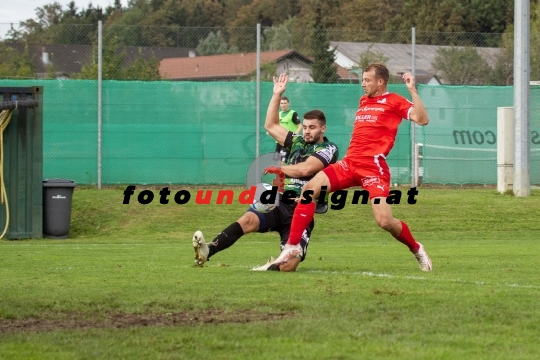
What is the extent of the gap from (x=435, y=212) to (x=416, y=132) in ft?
16.2

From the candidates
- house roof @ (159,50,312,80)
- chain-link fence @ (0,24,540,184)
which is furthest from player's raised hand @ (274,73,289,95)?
house roof @ (159,50,312,80)

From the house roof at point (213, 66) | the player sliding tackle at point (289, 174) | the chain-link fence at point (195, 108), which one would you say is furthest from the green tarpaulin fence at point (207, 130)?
the player sliding tackle at point (289, 174)

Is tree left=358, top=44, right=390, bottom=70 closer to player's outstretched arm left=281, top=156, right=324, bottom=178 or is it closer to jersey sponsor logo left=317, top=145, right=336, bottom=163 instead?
jersey sponsor logo left=317, top=145, right=336, bottom=163

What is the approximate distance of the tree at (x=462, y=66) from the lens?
2675cm

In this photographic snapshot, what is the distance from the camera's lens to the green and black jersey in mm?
10102

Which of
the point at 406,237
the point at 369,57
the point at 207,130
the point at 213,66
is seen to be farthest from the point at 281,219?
the point at 369,57

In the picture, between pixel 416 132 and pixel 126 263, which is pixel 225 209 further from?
pixel 126 263

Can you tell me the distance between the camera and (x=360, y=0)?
270 feet

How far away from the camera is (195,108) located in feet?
76.7

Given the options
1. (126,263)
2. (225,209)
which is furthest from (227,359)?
(225,209)

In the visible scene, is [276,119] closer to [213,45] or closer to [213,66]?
[213,45]

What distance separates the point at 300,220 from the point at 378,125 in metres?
1.23

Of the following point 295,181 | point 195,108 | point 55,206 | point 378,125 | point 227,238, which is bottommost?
point 227,238

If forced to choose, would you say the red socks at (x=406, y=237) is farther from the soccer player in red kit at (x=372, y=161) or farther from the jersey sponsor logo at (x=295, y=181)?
the jersey sponsor logo at (x=295, y=181)
